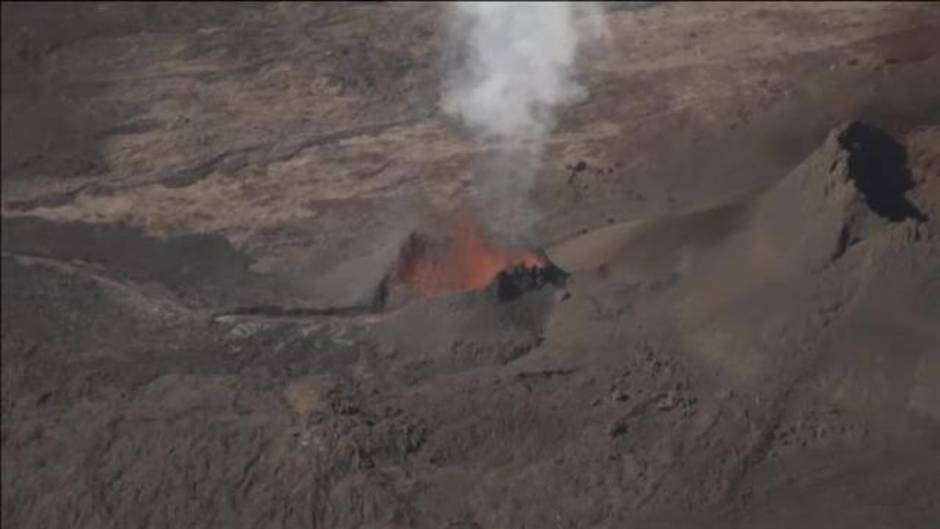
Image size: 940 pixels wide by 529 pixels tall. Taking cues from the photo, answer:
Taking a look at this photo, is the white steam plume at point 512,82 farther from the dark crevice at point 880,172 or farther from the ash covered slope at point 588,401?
the dark crevice at point 880,172

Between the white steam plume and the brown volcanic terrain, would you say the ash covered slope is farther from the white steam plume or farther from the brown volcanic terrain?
the white steam plume

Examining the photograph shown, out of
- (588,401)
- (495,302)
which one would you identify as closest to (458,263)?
(495,302)

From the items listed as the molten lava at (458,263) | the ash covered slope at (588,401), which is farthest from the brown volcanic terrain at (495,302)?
the molten lava at (458,263)

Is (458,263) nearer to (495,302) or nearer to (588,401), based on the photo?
(495,302)

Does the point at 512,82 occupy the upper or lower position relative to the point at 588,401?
upper

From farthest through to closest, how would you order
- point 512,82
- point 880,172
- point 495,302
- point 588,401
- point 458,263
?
point 512,82
point 458,263
point 495,302
point 880,172
point 588,401

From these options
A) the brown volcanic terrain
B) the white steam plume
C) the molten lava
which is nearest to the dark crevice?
the brown volcanic terrain
